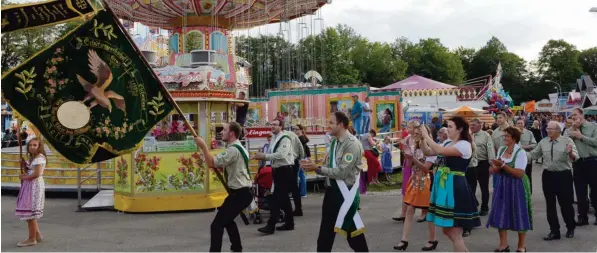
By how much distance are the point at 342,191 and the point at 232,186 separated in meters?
1.38

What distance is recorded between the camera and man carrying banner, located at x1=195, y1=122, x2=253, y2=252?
20.0ft

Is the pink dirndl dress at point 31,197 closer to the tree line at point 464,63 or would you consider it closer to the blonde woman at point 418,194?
the blonde woman at point 418,194

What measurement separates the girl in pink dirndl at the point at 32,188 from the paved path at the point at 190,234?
1.25ft

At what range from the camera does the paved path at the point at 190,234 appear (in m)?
7.44

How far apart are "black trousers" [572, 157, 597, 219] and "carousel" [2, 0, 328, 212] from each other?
625 cm

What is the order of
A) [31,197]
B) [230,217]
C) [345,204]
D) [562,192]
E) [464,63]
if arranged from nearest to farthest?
1. [345,204]
2. [230,217]
3. [31,197]
4. [562,192]
5. [464,63]

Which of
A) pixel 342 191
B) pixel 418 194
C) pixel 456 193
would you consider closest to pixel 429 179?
pixel 418 194

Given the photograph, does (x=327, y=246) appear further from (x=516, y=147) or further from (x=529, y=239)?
(x=529, y=239)

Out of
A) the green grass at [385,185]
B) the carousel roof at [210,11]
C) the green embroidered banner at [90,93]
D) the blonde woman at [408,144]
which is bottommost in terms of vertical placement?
the green grass at [385,185]

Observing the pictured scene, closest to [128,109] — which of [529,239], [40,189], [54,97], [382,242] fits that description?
[54,97]

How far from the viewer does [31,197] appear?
7.57 meters

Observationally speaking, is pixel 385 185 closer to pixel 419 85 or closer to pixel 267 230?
pixel 267 230

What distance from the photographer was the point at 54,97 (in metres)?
5.86

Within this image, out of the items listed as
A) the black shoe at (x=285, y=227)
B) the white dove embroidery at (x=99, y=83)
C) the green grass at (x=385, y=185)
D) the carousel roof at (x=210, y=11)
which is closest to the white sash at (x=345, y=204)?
the white dove embroidery at (x=99, y=83)
